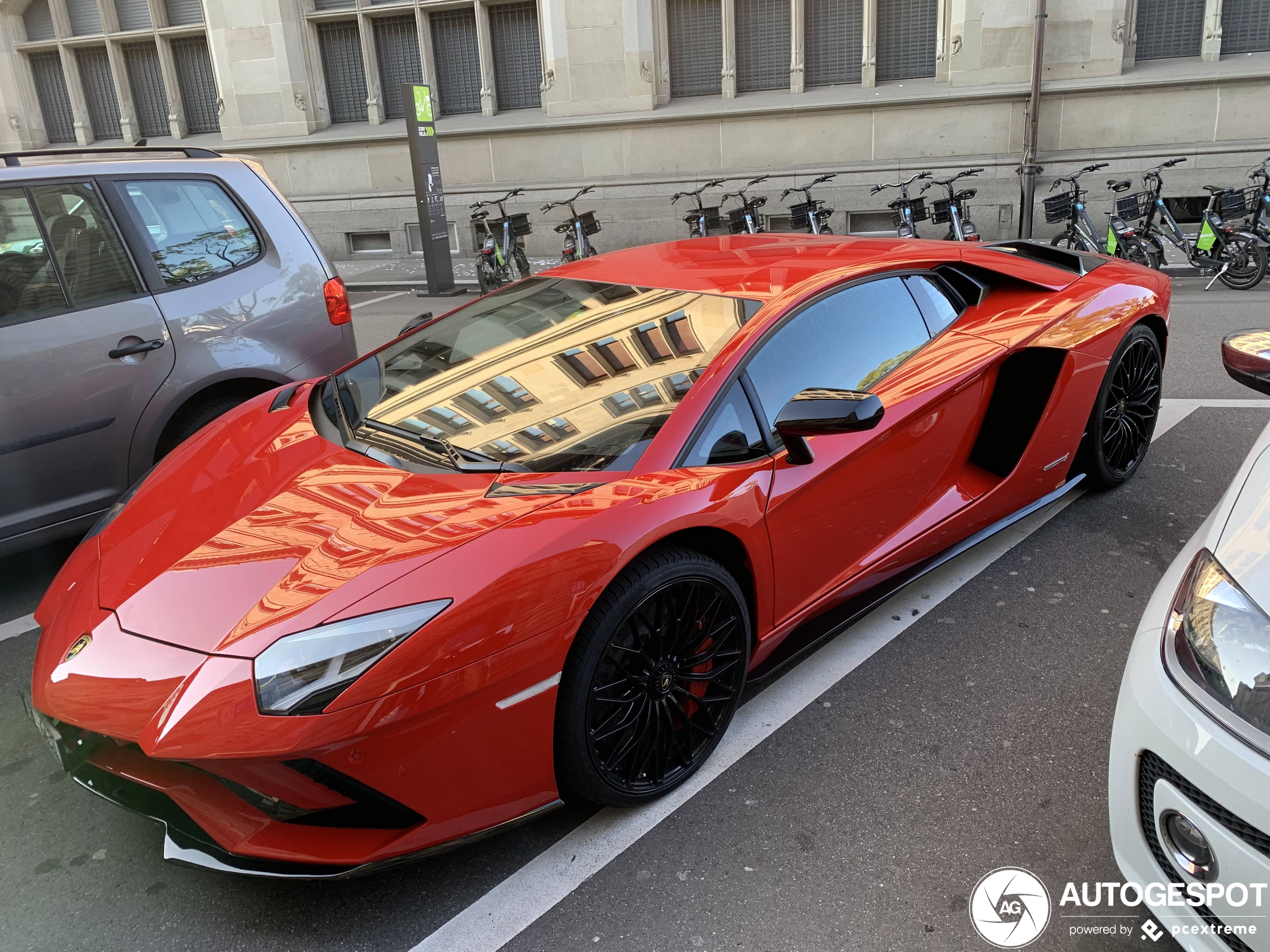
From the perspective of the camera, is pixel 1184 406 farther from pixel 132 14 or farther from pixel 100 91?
pixel 100 91

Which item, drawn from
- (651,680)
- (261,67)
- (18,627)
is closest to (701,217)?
(261,67)

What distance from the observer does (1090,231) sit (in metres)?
10.5

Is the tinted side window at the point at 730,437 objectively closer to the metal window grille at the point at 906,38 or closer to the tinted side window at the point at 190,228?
the tinted side window at the point at 190,228

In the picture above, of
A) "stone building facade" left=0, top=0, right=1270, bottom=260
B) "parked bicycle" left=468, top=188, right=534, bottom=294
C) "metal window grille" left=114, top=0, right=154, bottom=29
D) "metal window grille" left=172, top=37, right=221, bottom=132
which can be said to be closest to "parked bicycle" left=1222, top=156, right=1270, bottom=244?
"stone building facade" left=0, top=0, right=1270, bottom=260

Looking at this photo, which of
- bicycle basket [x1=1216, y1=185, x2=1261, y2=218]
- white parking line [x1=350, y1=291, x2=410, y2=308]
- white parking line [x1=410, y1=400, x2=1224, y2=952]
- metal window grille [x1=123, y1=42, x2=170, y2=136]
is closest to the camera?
white parking line [x1=410, y1=400, x2=1224, y2=952]

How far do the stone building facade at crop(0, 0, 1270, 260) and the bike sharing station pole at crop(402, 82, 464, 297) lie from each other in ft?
6.84

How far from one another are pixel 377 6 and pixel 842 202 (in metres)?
7.62

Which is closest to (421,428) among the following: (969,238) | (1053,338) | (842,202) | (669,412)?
(669,412)

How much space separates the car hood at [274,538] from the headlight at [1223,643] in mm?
1370

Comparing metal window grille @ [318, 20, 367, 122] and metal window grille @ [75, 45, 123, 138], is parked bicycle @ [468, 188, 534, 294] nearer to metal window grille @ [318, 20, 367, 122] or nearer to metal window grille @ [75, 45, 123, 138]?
metal window grille @ [318, 20, 367, 122]

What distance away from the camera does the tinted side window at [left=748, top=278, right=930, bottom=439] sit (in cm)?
284

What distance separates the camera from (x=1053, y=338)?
142 inches

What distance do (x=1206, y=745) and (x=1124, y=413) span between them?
287cm

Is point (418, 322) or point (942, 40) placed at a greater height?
point (942, 40)
